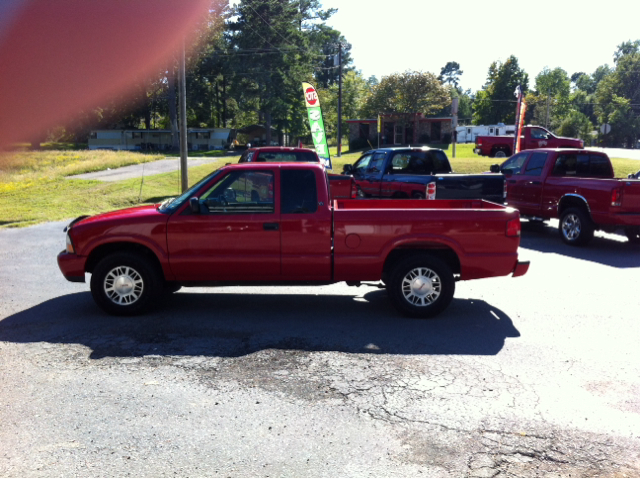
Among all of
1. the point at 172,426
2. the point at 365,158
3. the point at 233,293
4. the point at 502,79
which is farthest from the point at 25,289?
the point at 502,79

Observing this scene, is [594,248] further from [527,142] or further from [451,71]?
[451,71]

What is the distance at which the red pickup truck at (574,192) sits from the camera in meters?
11.2

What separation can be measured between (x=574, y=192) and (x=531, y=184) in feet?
4.36

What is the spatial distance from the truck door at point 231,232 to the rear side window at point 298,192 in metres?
0.10

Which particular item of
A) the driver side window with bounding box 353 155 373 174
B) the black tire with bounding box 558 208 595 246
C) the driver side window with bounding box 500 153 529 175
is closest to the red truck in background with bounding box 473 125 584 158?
the driver side window with bounding box 500 153 529 175

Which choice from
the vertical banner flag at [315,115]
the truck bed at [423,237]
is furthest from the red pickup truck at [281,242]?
the vertical banner flag at [315,115]

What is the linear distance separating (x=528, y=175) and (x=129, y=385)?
11094 millimetres

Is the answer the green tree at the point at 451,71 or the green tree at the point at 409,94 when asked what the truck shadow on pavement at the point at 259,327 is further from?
the green tree at the point at 451,71

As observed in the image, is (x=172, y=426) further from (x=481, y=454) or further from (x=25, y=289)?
(x=25, y=289)

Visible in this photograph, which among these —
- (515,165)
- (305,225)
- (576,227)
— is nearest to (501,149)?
(515,165)

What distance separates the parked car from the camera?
12344 mm

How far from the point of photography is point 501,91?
70688mm

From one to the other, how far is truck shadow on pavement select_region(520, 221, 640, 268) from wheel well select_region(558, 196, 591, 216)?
2.35ft

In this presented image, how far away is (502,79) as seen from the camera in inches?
2773
